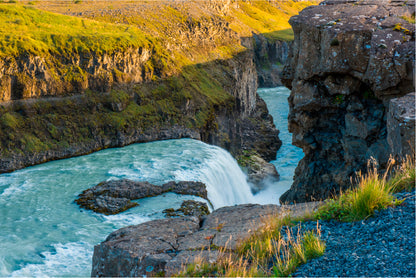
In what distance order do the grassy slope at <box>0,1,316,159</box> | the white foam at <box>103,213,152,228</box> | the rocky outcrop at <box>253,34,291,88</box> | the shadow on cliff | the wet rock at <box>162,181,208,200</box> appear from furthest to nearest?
the rocky outcrop at <box>253,34,291,88</box> → the grassy slope at <box>0,1,316,159</box> → the shadow on cliff → the wet rock at <box>162,181,208,200</box> → the white foam at <box>103,213,152,228</box>

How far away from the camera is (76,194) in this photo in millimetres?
16906

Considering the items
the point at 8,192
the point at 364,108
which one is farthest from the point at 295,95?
the point at 8,192

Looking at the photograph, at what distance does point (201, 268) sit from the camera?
6.26 meters

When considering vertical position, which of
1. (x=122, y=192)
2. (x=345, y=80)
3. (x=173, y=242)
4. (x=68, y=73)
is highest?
(x=345, y=80)

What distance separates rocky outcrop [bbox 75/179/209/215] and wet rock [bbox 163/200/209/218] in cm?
136

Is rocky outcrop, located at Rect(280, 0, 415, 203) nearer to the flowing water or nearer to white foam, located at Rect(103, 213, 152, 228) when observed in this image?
the flowing water

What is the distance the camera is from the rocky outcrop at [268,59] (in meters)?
85.5

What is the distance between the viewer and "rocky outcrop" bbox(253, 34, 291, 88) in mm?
85500

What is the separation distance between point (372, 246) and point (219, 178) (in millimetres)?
16472

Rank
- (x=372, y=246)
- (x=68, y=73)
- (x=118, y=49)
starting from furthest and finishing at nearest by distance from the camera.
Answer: (x=118, y=49) < (x=68, y=73) < (x=372, y=246)

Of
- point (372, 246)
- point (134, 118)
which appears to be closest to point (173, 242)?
point (372, 246)

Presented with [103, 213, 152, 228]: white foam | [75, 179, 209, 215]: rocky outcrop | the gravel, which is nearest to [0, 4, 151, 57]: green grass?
[75, 179, 209, 215]: rocky outcrop

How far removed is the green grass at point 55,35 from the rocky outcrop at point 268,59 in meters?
57.1

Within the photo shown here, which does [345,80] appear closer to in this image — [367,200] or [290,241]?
[367,200]
